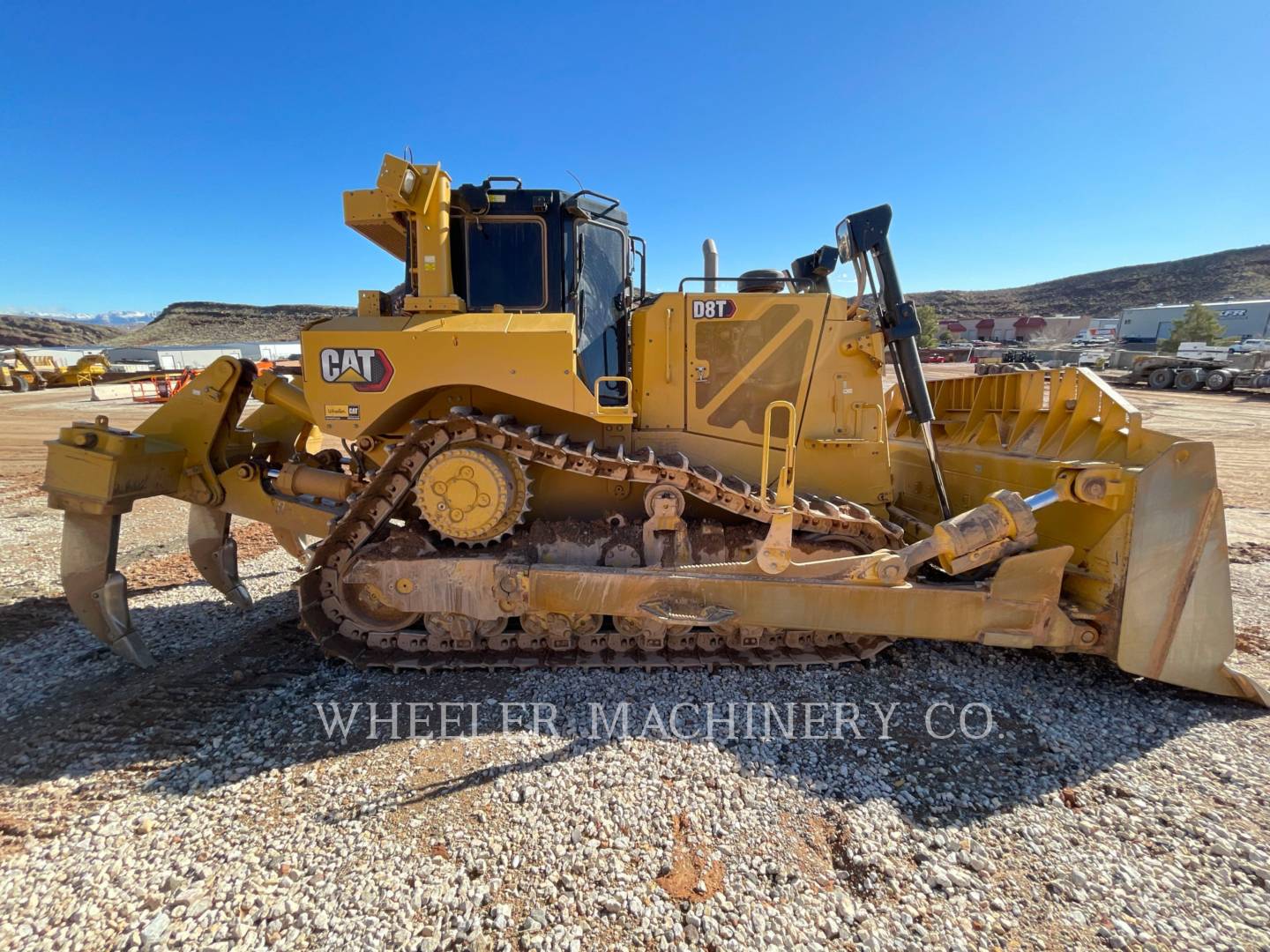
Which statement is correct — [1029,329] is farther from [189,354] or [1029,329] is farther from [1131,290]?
[189,354]

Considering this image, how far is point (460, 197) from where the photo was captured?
13.3 feet

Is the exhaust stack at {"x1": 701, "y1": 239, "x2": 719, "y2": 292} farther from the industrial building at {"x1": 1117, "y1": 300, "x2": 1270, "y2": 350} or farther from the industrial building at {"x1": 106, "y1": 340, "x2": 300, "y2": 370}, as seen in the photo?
the industrial building at {"x1": 1117, "y1": 300, "x2": 1270, "y2": 350}

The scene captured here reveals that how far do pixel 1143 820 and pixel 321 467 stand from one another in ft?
19.1

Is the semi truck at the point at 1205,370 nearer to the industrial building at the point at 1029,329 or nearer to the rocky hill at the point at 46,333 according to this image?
the industrial building at the point at 1029,329

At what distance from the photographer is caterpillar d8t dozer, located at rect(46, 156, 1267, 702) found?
347 cm

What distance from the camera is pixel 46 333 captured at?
242 ft

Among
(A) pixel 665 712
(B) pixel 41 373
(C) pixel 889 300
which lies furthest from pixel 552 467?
(B) pixel 41 373

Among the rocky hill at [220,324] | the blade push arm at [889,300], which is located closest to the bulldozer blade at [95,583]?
the blade push arm at [889,300]

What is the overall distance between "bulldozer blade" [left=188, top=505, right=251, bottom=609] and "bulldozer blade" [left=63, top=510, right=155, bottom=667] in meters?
0.59

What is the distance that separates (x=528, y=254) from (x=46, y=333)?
338ft

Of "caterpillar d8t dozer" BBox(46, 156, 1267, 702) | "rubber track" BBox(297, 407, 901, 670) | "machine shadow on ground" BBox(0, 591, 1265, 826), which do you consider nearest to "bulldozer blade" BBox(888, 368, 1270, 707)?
"caterpillar d8t dozer" BBox(46, 156, 1267, 702)

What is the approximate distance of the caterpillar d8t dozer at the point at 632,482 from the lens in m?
3.47

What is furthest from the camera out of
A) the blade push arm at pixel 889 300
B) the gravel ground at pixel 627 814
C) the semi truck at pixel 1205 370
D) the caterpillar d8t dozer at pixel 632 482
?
the semi truck at pixel 1205 370

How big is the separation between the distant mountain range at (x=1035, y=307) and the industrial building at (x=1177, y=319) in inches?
629
